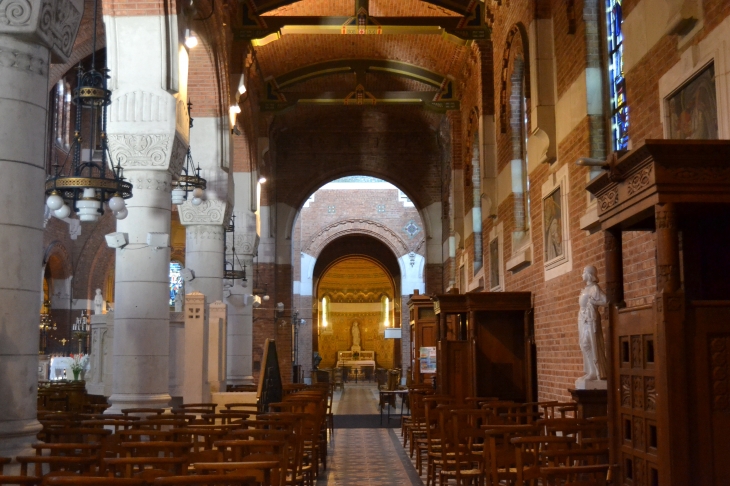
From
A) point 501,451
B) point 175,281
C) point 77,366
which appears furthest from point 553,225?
point 175,281

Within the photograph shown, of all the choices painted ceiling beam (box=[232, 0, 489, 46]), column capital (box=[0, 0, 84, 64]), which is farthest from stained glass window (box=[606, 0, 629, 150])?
painted ceiling beam (box=[232, 0, 489, 46])

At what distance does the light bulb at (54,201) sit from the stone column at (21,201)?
271 centimetres

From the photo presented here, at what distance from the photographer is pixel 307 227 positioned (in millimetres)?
36844

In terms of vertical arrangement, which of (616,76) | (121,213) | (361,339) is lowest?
(361,339)

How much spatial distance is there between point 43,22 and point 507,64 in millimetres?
10737

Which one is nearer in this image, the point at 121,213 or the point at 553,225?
the point at 121,213

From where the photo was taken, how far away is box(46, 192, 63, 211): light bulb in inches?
356

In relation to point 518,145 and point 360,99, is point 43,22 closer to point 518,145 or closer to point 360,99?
point 518,145

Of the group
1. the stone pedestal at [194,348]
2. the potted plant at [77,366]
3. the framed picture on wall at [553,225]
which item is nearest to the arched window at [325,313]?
the potted plant at [77,366]

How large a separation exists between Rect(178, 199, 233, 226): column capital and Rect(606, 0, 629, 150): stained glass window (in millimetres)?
8134

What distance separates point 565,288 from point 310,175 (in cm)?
1859

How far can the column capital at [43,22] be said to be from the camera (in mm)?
6176

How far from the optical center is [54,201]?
9047 mm

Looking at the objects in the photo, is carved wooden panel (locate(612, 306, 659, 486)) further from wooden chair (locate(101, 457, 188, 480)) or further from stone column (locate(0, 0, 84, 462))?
stone column (locate(0, 0, 84, 462))
